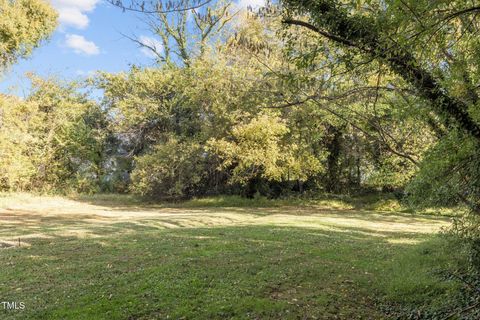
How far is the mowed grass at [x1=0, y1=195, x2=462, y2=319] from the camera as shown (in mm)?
5602

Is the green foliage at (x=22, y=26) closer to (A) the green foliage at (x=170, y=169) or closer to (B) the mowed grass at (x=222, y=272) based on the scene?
(A) the green foliage at (x=170, y=169)

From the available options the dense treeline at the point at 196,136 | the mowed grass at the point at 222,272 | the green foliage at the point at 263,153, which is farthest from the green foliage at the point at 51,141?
the green foliage at the point at 263,153

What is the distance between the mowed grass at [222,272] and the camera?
560 centimetres

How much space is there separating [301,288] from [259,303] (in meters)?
1.08

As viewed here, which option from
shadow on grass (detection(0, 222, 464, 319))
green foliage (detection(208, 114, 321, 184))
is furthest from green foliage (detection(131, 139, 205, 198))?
shadow on grass (detection(0, 222, 464, 319))

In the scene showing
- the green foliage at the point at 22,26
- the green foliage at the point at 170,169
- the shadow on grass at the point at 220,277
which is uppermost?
the green foliage at the point at 22,26

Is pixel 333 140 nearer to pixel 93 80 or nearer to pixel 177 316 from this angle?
pixel 93 80

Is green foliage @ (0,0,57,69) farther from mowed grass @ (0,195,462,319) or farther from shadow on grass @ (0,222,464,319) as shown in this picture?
shadow on grass @ (0,222,464,319)

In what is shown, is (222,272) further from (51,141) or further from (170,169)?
(51,141)

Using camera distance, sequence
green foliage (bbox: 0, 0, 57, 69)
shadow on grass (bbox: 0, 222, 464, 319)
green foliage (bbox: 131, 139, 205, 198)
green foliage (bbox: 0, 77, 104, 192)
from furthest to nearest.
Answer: green foliage (bbox: 131, 139, 205, 198) < green foliage (bbox: 0, 77, 104, 192) < green foliage (bbox: 0, 0, 57, 69) < shadow on grass (bbox: 0, 222, 464, 319)

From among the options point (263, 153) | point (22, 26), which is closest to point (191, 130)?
point (263, 153)

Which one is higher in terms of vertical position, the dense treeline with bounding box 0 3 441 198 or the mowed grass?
the dense treeline with bounding box 0 3 441 198

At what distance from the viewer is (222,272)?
7234 mm

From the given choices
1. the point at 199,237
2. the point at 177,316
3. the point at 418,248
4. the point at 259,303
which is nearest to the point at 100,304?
the point at 177,316
